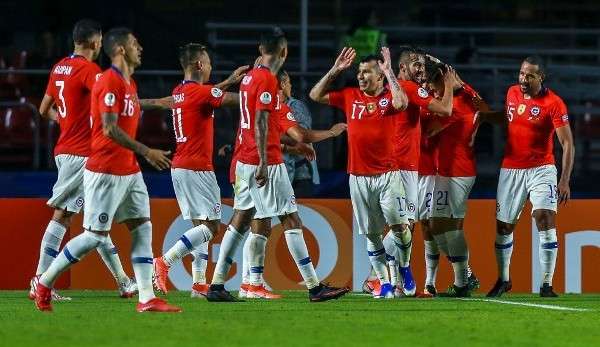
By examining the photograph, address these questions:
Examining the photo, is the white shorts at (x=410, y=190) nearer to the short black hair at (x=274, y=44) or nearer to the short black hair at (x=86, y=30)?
the short black hair at (x=274, y=44)

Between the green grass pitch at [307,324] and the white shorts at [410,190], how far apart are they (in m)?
0.92

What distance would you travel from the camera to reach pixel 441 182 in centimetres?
1388

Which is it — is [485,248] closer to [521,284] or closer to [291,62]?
[521,284]

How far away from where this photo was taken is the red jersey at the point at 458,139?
13812 mm

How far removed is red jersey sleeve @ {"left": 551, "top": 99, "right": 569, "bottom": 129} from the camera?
13.6m

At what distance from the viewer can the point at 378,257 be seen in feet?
42.8

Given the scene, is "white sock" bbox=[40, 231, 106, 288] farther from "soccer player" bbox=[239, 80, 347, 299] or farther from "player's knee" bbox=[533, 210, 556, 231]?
"player's knee" bbox=[533, 210, 556, 231]

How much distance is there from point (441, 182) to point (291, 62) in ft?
27.4

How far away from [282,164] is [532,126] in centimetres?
269

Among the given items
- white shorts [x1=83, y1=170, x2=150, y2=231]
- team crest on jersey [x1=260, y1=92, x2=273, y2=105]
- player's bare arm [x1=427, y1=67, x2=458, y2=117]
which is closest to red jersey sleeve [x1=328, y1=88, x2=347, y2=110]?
player's bare arm [x1=427, y1=67, x2=458, y2=117]

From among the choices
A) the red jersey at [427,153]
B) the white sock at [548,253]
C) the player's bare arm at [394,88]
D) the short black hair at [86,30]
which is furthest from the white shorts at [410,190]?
the short black hair at [86,30]

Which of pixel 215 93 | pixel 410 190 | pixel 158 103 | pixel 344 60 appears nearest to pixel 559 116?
pixel 410 190

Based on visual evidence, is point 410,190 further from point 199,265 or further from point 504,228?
point 199,265

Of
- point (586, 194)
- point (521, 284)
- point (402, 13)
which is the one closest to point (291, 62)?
point (402, 13)
